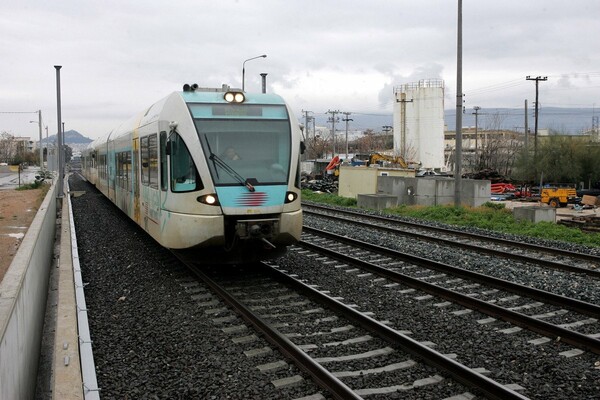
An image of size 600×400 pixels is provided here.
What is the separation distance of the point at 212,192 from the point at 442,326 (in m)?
3.82

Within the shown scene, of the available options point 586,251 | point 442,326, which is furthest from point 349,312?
point 586,251

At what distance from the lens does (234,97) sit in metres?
9.47

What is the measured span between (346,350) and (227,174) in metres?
3.70

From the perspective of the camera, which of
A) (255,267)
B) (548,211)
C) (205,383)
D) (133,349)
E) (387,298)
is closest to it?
(205,383)

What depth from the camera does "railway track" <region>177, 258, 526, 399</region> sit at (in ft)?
17.1

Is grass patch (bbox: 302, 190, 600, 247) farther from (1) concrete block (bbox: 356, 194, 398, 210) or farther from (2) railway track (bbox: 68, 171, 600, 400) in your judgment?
(2) railway track (bbox: 68, 171, 600, 400)

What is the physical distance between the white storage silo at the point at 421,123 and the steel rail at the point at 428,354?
204ft

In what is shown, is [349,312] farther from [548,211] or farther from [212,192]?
[548,211]

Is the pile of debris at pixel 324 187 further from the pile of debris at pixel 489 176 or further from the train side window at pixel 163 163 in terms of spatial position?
the train side window at pixel 163 163

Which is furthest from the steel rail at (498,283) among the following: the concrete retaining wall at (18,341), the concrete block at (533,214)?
the concrete block at (533,214)

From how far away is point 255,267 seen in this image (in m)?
10.6

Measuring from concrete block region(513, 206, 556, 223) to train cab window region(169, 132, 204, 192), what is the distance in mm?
13475

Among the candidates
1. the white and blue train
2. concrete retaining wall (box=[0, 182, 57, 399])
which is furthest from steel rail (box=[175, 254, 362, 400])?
concrete retaining wall (box=[0, 182, 57, 399])

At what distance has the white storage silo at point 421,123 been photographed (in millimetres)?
68562
